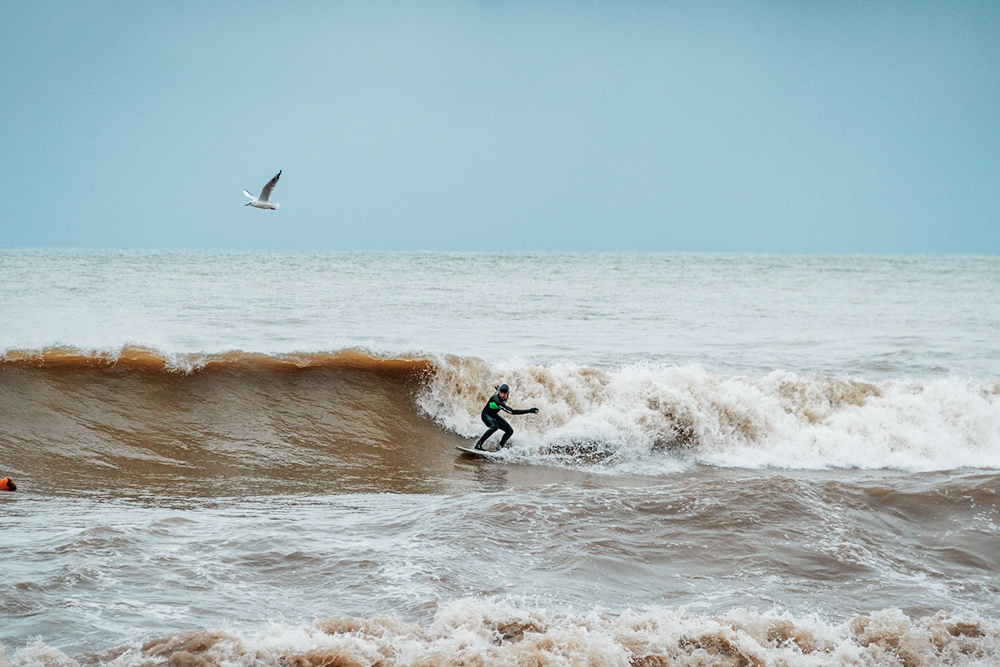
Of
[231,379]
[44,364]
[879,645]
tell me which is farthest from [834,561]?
[44,364]

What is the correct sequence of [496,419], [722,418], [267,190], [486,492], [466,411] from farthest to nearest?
[466,411] < [722,418] < [496,419] < [267,190] < [486,492]

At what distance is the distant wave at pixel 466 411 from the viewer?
1175 centimetres

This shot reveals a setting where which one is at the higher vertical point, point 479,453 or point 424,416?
point 424,416

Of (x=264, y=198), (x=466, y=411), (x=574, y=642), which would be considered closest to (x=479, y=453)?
(x=466, y=411)

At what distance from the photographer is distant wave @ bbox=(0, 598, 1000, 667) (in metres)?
4.63

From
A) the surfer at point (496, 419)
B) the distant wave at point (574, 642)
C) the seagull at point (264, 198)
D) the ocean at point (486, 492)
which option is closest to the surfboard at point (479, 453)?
the surfer at point (496, 419)

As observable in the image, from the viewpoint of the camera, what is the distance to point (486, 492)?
31.6ft

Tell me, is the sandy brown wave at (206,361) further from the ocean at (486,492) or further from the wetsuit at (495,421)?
the wetsuit at (495,421)

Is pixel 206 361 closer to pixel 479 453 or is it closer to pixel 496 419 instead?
pixel 479 453

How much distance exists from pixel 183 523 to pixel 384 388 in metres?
6.59

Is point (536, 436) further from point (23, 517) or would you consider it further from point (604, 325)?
point (604, 325)

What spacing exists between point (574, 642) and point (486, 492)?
4771 mm

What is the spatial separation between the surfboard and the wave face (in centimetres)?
29

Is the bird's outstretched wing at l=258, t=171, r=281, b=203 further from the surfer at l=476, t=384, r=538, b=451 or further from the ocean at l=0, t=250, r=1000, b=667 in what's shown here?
the surfer at l=476, t=384, r=538, b=451
